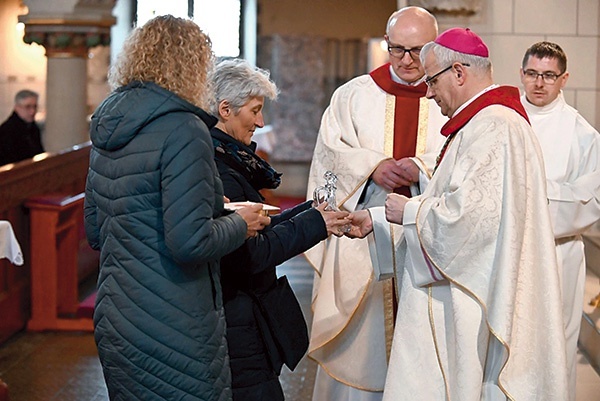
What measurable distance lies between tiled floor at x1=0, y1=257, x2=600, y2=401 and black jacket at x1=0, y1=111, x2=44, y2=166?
11.3 ft

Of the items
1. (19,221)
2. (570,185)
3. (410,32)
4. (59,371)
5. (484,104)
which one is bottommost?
(59,371)

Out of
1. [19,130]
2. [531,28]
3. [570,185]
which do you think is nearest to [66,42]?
[19,130]

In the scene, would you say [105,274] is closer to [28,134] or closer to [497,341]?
[497,341]

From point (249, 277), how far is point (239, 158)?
0.34m

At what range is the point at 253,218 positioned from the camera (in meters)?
2.86

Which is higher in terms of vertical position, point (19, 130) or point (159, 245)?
point (159, 245)

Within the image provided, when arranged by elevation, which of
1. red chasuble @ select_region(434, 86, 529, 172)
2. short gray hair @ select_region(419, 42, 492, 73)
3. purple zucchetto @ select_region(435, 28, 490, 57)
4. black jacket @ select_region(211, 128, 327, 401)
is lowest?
black jacket @ select_region(211, 128, 327, 401)

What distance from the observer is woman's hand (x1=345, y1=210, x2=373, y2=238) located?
3.46m

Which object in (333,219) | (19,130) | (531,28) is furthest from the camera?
(19,130)

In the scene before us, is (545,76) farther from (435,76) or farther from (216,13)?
(216,13)

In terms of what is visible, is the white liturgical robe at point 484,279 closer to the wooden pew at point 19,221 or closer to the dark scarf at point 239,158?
the dark scarf at point 239,158

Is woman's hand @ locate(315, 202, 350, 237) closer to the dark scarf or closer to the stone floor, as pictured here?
the dark scarf

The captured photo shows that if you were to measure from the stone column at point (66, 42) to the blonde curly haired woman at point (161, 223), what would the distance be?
8.24 metres

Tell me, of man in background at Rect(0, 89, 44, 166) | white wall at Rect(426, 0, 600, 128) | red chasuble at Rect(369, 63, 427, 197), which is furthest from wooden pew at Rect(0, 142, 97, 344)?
red chasuble at Rect(369, 63, 427, 197)
